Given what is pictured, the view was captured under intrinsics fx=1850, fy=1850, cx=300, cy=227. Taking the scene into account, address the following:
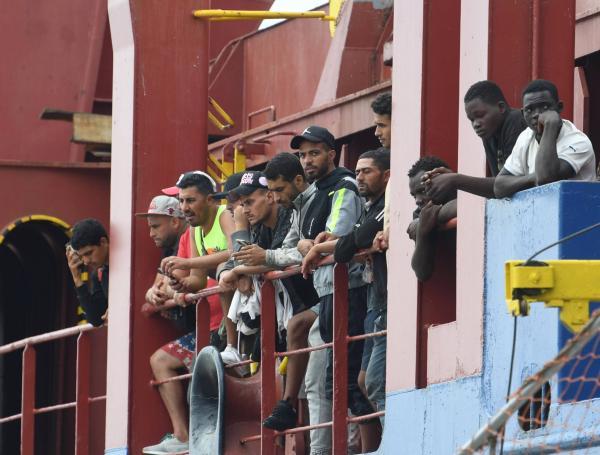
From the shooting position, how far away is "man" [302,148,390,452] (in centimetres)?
989

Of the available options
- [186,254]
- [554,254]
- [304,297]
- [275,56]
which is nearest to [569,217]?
[554,254]

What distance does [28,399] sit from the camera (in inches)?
572

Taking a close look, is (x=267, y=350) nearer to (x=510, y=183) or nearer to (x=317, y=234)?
(x=317, y=234)

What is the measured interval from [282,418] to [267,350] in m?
0.49

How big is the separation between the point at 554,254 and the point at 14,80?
38.6ft

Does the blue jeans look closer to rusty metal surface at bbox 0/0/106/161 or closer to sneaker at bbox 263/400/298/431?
sneaker at bbox 263/400/298/431

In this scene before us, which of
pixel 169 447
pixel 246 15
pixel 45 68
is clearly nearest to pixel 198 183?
pixel 169 447

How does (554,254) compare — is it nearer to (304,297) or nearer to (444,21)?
(444,21)

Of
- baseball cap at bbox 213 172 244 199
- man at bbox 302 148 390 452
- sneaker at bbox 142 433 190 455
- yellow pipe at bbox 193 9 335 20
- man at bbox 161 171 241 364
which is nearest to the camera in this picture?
man at bbox 302 148 390 452

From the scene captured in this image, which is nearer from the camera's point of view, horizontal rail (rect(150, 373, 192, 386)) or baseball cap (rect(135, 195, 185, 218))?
horizontal rail (rect(150, 373, 192, 386))

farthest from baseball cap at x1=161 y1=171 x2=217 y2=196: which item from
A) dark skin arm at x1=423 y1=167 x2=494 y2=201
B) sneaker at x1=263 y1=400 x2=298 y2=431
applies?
dark skin arm at x1=423 y1=167 x2=494 y2=201

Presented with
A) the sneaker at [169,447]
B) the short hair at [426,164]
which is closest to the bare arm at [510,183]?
the short hair at [426,164]

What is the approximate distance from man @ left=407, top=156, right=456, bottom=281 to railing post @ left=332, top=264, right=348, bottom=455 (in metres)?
0.79

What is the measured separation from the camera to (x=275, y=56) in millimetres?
Result: 18672
